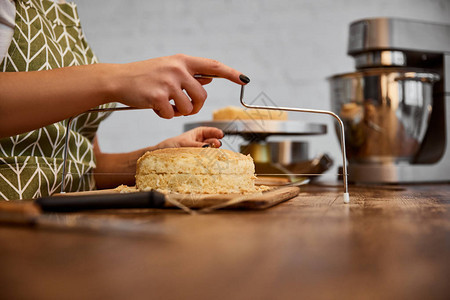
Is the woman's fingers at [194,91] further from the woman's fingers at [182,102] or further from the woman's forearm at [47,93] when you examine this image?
the woman's forearm at [47,93]

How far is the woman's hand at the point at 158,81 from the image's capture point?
625 millimetres

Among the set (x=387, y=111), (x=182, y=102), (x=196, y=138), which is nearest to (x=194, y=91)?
(x=182, y=102)

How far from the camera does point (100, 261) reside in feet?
1.04

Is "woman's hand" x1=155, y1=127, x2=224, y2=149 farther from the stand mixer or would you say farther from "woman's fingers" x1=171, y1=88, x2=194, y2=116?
the stand mixer

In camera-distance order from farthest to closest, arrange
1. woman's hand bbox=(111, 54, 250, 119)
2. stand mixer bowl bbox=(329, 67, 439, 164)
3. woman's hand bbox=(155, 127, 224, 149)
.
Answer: stand mixer bowl bbox=(329, 67, 439, 164), woman's hand bbox=(155, 127, 224, 149), woman's hand bbox=(111, 54, 250, 119)

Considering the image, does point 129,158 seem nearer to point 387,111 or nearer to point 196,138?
point 196,138

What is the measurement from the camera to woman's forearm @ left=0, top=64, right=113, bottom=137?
601 millimetres

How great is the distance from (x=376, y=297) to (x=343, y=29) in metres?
2.12

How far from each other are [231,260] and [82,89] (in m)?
0.40

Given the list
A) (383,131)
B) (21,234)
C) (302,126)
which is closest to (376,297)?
(21,234)

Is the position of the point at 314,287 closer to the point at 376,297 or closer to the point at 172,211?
the point at 376,297

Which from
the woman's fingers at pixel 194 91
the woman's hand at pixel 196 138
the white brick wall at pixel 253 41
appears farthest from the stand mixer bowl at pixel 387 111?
the woman's fingers at pixel 194 91

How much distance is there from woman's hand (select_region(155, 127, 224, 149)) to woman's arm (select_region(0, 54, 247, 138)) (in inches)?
12.3

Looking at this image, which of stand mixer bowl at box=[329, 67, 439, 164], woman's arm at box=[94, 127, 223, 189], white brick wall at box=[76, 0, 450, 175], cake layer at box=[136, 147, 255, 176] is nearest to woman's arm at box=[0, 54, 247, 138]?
cake layer at box=[136, 147, 255, 176]
